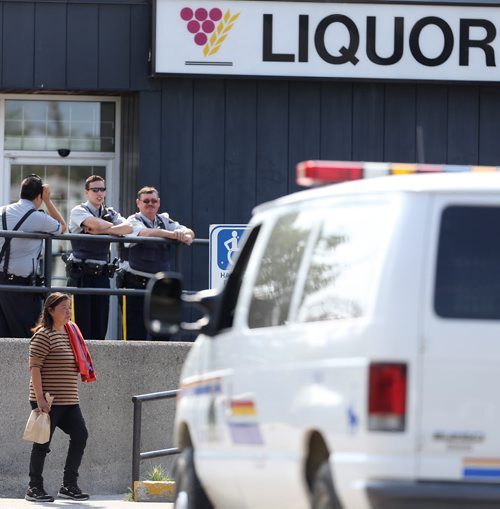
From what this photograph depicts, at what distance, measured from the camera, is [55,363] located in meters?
13.0

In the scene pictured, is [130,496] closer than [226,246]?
No

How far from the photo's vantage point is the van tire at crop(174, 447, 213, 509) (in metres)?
7.54

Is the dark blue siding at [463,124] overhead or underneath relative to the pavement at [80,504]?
overhead

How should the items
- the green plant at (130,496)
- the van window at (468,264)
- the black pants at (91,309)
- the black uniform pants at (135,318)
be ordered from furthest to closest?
the black uniform pants at (135,318)
the black pants at (91,309)
the green plant at (130,496)
the van window at (468,264)

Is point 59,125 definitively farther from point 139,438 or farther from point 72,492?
point 72,492

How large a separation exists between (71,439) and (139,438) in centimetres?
64

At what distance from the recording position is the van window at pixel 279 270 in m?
6.68

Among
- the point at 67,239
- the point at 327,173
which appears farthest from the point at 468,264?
the point at 67,239

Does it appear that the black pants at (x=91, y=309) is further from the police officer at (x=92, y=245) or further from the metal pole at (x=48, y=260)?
the metal pole at (x=48, y=260)

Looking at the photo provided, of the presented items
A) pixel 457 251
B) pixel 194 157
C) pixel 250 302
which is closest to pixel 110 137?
pixel 194 157

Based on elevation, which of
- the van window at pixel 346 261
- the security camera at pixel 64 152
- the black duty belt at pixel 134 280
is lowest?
the black duty belt at pixel 134 280

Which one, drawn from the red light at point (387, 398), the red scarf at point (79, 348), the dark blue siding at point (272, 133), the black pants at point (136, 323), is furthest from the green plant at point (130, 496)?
the red light at point (387, 398)

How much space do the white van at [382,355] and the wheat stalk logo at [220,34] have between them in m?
9.77

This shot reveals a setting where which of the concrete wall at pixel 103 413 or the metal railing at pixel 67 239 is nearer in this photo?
the metal railing at pixel 67 239
